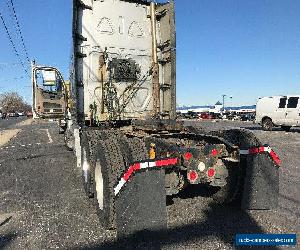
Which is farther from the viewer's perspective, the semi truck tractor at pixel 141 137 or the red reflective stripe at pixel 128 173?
the semi truck tractor at pixel 141 137

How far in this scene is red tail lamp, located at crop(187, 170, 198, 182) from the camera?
14.5ft

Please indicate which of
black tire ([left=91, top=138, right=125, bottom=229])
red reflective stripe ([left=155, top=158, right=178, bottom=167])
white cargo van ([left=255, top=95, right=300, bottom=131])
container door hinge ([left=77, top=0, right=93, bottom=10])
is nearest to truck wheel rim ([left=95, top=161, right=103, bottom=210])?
black tire ([left=91, top=138, right=125, bottom=229])

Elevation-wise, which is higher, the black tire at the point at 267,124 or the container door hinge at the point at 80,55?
the container door hinge at the point at 80,55

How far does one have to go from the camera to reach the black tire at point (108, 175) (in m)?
4.32

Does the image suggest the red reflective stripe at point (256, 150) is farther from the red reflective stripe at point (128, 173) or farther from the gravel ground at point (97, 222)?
the red reflective stripe at point (128, 173)

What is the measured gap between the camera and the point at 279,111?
67.7 feet

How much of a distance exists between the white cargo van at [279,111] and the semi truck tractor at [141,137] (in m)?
14.9

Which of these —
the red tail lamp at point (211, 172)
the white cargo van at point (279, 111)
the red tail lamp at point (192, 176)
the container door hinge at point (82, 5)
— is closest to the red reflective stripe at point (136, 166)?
the red tail lamp at point (192, 176)

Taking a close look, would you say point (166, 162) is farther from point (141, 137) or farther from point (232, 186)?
point (232, 186)

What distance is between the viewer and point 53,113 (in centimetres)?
1162

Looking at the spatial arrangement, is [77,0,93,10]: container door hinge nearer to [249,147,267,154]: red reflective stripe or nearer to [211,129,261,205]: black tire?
[211,129,261,205]: black tire

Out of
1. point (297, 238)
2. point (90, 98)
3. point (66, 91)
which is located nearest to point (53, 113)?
point (66, 91)

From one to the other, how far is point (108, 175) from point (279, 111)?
18.8m

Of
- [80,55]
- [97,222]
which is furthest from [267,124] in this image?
[97,222]
